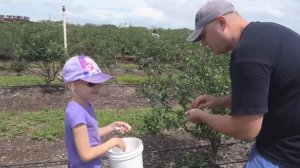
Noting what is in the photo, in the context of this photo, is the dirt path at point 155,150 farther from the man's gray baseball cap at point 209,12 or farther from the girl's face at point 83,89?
the man's gray baseball cap at point 209,12

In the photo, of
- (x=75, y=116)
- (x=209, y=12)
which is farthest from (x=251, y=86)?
(x=75, y=116)

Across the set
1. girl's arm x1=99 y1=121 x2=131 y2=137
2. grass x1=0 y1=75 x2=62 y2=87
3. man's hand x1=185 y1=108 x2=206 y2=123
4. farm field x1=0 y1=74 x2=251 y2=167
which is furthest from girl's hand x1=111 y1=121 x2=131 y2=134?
grass x1=0 y1=75 x2=62 y2=87

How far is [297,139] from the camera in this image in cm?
220

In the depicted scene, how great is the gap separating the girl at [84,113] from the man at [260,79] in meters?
0.67

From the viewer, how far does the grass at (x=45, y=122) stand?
670 cm

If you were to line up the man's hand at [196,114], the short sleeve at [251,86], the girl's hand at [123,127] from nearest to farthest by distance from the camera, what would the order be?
the short sleeve at [251,86] → the man's hand at [196,114] → the girl's hand at [123,127]

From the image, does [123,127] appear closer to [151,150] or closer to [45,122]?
[151,150]

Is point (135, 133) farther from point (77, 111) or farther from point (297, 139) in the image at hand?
point (297, 139)

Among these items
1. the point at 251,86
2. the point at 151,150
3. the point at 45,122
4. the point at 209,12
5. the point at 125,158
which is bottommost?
the point at 45,122

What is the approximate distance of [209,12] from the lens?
7.13 feet

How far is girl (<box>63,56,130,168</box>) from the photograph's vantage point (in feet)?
8.33

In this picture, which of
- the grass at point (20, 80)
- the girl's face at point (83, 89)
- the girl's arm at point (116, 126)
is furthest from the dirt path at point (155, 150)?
the grass at point (20, 80)

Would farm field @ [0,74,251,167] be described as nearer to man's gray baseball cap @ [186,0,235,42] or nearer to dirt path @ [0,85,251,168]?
dirt path @ [0,85,251,168]

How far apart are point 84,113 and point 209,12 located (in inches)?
37.6
